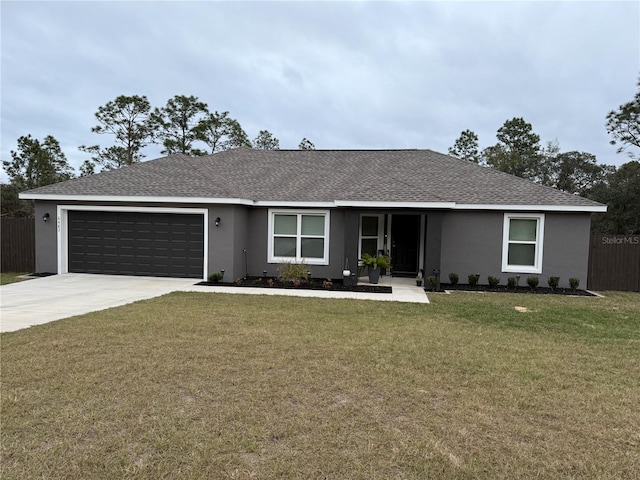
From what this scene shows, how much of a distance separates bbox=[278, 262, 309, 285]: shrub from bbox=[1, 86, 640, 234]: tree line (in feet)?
74.2

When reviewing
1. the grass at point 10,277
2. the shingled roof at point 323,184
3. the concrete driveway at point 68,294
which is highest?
the shingled roof at point 323,184

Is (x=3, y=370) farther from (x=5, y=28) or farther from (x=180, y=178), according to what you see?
(x=5, y=28)

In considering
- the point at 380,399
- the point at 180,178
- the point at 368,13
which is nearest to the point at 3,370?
the point at 380,399

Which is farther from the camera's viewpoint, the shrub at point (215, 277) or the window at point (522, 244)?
the window at point (522, 244)

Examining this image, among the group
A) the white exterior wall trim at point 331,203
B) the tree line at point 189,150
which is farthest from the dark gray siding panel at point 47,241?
the tree line at point 189,150

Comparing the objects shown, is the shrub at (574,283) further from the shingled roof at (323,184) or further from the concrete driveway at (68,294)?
the concrete driveway at (68,294)

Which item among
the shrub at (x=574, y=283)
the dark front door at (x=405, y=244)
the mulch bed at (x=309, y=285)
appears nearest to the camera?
the mulch bed at (x=309, y=285)

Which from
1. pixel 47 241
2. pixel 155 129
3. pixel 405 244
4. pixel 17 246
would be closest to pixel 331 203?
pixel 405 244

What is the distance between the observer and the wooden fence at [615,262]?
40.5ft

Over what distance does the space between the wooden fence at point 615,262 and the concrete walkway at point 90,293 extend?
5.73 m

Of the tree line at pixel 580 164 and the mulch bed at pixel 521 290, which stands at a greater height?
the tree line at pixel 580 164

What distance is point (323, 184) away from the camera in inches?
549

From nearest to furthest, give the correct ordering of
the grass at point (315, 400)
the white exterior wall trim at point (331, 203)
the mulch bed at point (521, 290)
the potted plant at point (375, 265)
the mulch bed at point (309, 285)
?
the grass at point (315, 400)
the mulch bed at point (309, 285)
the mulch bed at point (521, 290)
the white exterior wall trim at point (331, 203)
the potted plant at point (375, 265)

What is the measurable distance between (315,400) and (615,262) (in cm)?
1273
